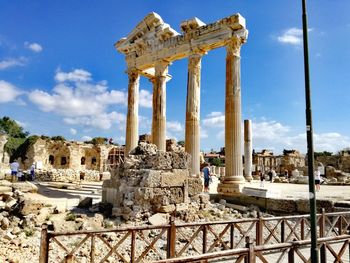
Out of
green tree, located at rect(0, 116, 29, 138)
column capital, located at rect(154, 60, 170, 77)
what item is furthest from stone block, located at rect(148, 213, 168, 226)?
green tree, located at rect(0, 116, 29, 138)

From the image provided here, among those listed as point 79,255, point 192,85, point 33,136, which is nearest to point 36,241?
point 79,255

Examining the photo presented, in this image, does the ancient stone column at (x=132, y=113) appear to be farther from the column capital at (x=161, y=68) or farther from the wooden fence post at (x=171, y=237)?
the wooden fence post at (x=171, y=237)

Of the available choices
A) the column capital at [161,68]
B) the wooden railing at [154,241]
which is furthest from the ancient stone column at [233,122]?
the wooden railing at [154,241]

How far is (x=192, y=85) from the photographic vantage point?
18.5 meters

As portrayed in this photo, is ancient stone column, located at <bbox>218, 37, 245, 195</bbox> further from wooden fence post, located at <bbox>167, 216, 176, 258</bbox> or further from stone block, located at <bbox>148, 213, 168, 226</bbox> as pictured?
A: wooden fence post, located at <bbox>167, 216, 176, 258</bbox>

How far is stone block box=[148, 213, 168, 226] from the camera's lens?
9.65m

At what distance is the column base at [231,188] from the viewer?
15.6 m

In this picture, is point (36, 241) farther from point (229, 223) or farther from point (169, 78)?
point (169, 78)

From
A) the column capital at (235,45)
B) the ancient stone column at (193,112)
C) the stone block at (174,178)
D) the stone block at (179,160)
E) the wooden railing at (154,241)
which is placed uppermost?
the column capital at (235,45)

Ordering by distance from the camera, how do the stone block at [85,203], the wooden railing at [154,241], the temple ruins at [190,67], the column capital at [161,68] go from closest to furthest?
1. the wooden railing at [154,241]
2. the stone block at [85,203]
3. the temple ruins at [190,67]
4. the column capital at [161,68]

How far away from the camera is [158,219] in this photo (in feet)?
32.2

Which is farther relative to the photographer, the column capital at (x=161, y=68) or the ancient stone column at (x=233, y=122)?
the column capital at (x=161, y=68)

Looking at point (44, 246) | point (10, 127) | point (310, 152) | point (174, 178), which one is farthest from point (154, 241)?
point (10, 127)

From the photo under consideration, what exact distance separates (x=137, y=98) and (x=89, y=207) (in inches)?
474
